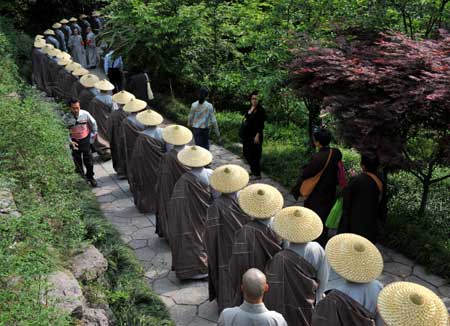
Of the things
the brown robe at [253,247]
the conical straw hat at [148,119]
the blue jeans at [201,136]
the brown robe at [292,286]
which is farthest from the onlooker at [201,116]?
the brown robe at [292,286]

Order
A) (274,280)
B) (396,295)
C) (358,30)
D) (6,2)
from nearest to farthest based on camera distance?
(396,295) < (274,280) < (358,30) < (6,2)

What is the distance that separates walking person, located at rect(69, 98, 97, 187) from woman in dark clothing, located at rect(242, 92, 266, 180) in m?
2.83

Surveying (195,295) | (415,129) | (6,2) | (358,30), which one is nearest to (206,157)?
(195,295)

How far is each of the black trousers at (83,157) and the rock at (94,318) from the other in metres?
4.90

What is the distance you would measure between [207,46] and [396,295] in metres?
11.3

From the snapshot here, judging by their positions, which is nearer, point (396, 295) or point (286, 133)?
point (396, 295)

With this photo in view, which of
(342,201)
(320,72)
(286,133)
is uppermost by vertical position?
(320,72)

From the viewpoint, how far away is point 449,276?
6500mm

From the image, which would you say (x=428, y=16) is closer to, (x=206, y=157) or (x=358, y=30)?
(x=358, y=30)

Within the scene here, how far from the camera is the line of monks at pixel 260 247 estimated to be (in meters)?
3.92

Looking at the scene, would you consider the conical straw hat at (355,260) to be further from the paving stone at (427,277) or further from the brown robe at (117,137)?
the brown robe at (117,137)

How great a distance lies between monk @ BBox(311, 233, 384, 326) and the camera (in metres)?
3.92

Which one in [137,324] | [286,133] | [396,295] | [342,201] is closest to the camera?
[396,295]

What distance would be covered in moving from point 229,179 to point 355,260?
1935mm
